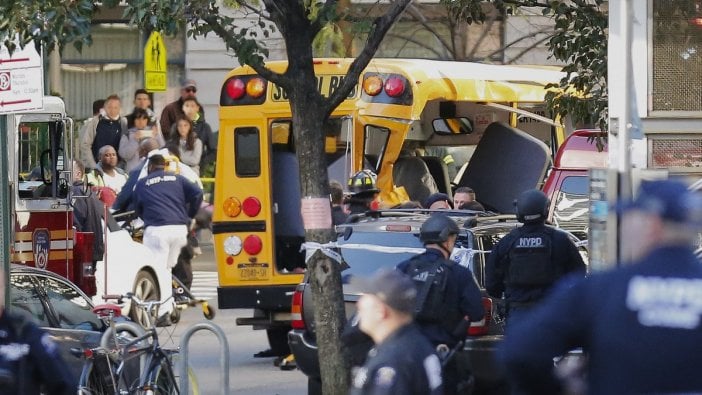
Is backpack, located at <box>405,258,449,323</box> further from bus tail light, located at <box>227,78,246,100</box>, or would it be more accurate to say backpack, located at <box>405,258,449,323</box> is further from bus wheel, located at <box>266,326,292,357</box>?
bus tail light, located at <box>227,78,246,100</box>

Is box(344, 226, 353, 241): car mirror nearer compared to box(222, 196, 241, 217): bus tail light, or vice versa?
box(344, 226, 353, 241): car mirror

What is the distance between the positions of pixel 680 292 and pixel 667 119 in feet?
14.6

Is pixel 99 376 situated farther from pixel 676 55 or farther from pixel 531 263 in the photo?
pixel 676 55

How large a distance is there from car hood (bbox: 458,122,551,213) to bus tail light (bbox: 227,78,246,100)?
3.40 m

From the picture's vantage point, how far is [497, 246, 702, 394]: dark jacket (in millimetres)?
4359

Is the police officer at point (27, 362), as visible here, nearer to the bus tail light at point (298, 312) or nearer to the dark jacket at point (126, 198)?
the bus tail light at point (298, 312)

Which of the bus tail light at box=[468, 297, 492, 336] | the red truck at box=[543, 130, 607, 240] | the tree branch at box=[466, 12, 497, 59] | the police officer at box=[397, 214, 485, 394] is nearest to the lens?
the police officer at box=[397, 214, 485, 394]

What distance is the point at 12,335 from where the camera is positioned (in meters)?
6.16

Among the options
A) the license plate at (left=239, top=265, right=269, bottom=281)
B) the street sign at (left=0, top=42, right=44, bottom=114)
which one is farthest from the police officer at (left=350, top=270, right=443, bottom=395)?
the license plate at (left=239, top=265, right=269, bottom=281)

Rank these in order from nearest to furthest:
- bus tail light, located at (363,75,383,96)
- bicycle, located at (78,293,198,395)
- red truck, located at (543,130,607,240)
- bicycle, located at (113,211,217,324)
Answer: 1. bicycle, located at (78,293,198,395)
2. red truck, located at (543,130,607,240)
3. bus tail light, located at (363,75,383,96)
4. bicycle, located at (113,211,217,324)

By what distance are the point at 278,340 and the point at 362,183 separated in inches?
74.2

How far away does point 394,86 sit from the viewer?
14281 millimetres

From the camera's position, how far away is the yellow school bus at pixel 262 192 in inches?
567

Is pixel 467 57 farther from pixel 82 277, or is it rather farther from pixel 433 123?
pixel 82 277
